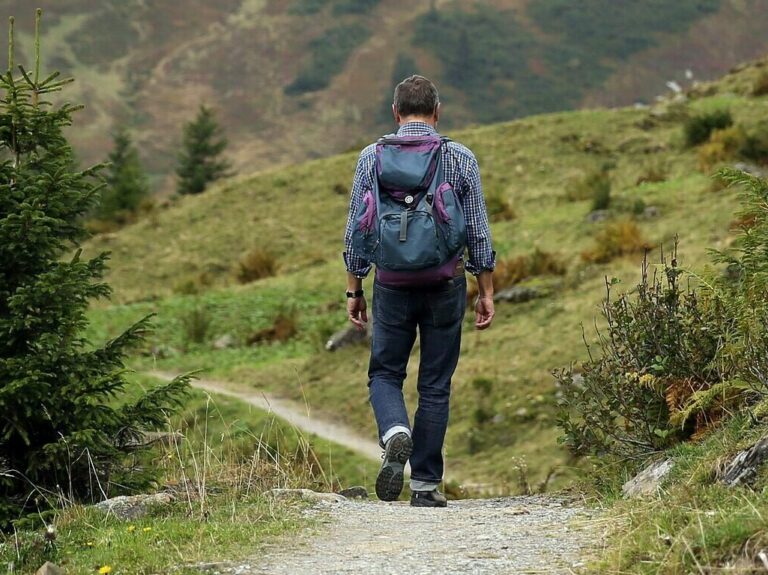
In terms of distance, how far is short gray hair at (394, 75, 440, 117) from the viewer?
20.3 ft

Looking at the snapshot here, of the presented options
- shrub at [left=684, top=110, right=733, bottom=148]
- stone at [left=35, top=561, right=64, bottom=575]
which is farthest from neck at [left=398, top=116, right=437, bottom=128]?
shrub at [left=684, top=110, right=733, bottom=148]

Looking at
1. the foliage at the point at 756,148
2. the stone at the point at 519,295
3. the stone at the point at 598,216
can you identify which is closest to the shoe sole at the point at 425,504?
the stone at the point at 519,295

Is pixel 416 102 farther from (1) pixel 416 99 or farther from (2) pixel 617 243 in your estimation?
(2) pixel 617 243

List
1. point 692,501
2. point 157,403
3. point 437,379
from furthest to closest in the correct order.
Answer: point 157,403
point 437,379
point 692,501

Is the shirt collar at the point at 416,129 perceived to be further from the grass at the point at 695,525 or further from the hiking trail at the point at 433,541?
the grass at the point at 695,525

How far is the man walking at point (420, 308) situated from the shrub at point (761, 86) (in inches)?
966

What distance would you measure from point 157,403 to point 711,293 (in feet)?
10.6

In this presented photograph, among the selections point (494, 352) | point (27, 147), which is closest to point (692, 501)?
point (27, 147)

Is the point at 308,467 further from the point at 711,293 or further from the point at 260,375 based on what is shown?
the point at 260,375

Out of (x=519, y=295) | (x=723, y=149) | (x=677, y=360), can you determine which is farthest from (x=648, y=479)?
(x=723, y=149)

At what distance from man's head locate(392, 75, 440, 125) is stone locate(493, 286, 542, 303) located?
997 cm

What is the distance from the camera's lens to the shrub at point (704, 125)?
23.6m

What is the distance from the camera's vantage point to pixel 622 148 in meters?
28.8

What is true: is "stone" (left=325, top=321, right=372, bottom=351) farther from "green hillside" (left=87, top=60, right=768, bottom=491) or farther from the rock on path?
the rock on path
